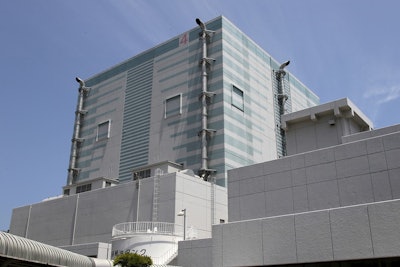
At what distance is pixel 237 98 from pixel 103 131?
86.1 feet

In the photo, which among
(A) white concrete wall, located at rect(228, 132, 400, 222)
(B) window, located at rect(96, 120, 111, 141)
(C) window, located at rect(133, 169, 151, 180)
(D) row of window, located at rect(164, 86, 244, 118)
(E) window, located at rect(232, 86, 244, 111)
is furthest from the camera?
(B) window, located at rect(96, 120, 111, 141)

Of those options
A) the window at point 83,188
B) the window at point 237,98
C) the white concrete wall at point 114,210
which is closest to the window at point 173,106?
the window at point 237,98

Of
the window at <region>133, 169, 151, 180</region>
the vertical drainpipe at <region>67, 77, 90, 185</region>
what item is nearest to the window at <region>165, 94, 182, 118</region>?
the window at <region>133, 169, 151, 180</region>

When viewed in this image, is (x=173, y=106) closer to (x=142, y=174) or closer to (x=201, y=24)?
(x=201, y=24)

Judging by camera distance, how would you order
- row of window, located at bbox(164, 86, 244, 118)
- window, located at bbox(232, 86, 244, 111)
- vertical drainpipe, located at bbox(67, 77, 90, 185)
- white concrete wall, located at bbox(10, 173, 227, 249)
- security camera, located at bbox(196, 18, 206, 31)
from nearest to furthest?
white concrete wall, located at bbox(10, 173, 227, 249)
window, located at bbox(232, 86, 244, 111)
row of window, located at bbox(164, 86, 244, 118)
security camera, located at bbox(196, 18, 206, 31)
vertical drainpipe, located at bbox(67, 77, 90, 185)

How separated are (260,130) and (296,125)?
2622 cm

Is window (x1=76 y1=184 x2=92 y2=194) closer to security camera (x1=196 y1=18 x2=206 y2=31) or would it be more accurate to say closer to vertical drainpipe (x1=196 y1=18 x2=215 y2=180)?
vertical drainpipe (x1=196 y1=18 x2=215 y2=180)

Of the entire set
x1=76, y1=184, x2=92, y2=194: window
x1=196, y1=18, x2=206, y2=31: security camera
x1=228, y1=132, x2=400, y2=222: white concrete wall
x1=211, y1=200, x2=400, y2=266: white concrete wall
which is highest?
x1=196, y1=18, x2=206, y2=31: security camera

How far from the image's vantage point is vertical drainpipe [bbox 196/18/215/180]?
56.2 meters

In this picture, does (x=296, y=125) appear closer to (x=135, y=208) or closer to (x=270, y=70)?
(x=135, y=208)

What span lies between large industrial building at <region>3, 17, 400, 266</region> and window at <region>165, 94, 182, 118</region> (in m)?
0.20

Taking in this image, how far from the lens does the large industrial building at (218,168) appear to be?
25.1 m

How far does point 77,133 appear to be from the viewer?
261 ft

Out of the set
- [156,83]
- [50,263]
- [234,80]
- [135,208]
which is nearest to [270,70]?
[234,80]
